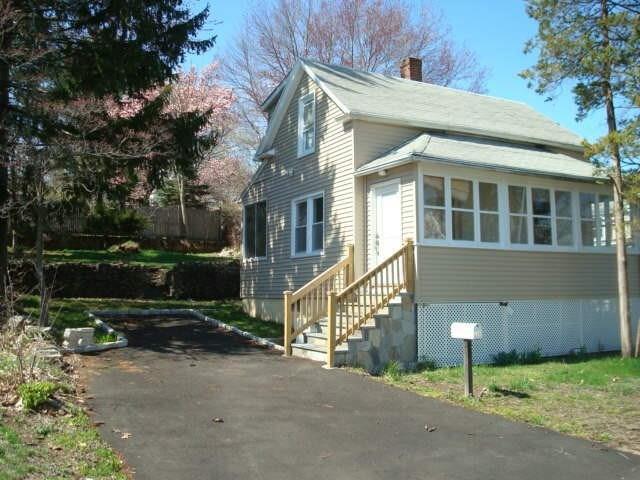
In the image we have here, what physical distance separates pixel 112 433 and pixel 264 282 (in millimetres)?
11270

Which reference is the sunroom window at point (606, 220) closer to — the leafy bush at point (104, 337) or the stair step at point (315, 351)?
the stair step at point (315, 351)

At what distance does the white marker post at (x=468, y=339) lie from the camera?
916 centimetres

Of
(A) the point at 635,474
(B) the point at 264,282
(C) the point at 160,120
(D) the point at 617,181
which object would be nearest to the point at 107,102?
(C) the point at 160,120

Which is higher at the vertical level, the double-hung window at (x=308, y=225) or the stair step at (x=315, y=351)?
the double-hung window at (x=308, y=225)

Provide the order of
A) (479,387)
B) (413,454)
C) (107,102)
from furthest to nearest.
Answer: (107,102)
(479,387)
(413,454)

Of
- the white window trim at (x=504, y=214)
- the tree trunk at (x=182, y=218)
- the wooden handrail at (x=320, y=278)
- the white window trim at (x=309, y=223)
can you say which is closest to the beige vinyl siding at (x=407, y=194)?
the white window trim at (x=504, y=214)

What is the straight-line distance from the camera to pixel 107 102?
1463 centimetres

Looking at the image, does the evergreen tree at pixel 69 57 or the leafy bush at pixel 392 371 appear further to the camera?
the evergreen tree at pixel 69 57

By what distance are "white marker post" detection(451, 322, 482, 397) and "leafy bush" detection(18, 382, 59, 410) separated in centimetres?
570

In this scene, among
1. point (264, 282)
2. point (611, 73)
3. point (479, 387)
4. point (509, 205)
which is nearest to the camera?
point (479, 387)

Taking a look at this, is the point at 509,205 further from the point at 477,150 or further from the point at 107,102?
the point at 107,102

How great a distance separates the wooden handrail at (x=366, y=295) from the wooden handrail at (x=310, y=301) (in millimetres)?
505

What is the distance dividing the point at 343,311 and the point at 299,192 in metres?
5.20

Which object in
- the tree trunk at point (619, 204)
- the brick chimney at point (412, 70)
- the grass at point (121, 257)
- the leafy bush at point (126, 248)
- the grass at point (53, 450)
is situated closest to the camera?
the grass at point (53, 450)
